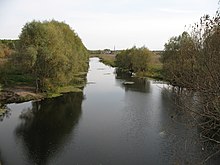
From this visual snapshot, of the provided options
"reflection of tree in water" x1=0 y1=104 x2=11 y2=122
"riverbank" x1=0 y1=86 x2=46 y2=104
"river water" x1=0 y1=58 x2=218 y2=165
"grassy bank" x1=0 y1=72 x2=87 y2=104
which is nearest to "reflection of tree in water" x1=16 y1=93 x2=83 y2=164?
"river water" x1=0 y1=58 x2=218 y2=165

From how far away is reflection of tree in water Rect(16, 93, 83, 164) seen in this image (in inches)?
866

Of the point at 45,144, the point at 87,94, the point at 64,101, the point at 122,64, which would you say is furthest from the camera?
the point at 122,64

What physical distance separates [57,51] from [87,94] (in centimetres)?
855

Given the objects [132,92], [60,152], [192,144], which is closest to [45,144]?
[60,152]

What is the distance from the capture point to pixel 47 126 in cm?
2806

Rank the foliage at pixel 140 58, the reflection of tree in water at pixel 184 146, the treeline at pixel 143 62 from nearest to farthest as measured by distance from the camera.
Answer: the reflection of tree in water at pixel 184 146
the treeline at pixel 143 62
the foliage at pixel 140 58

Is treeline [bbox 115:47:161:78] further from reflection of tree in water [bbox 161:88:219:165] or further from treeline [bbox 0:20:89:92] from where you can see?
reflection of tree in water [bbox 161:88:219:165]

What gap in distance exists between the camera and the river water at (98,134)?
2042cm

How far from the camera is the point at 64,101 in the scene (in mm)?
39656

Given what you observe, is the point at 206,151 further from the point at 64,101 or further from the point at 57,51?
the point at 57,51

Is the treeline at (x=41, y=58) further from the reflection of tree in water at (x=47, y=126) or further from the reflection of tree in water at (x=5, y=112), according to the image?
the reflection of tree in water at (x=5, y=112)

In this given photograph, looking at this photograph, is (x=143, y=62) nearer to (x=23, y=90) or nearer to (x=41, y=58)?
(x=23, y=90)

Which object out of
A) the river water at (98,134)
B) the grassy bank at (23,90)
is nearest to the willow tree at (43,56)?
the grassy bank at (23,90)

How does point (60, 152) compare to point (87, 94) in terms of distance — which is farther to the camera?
point (87, 94)
